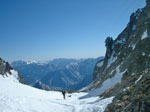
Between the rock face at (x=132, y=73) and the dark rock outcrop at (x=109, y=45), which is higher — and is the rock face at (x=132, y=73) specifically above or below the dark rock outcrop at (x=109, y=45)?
below

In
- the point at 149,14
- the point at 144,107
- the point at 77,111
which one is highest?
the point at 149,14

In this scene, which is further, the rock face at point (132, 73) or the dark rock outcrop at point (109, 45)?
the dark rock outcrop at point (109, 45)

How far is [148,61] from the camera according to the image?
35750mm

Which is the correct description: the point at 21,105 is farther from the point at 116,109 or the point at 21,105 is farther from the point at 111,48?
the point at 111,48

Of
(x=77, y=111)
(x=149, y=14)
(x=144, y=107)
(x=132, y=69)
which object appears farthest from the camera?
(x=149, y=14)

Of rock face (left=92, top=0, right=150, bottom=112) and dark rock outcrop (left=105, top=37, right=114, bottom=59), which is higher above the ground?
dark rock outcrop (left=105, top=37, right=114, bottom=59)

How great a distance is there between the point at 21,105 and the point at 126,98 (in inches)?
560

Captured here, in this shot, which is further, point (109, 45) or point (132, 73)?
point (109, 45)

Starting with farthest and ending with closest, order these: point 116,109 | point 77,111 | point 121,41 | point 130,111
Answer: point 121,41 → point 77,111 → point 116,109 → point 130,111

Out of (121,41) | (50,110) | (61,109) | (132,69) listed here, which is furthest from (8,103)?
(121,41)

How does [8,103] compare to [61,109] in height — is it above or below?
above

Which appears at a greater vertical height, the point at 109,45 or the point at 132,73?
the point at 109,45

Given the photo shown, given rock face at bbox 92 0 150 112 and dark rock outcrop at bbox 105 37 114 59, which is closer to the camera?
rock face at bbox 92 0 150 112

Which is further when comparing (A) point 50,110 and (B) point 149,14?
(B) point 149,14
